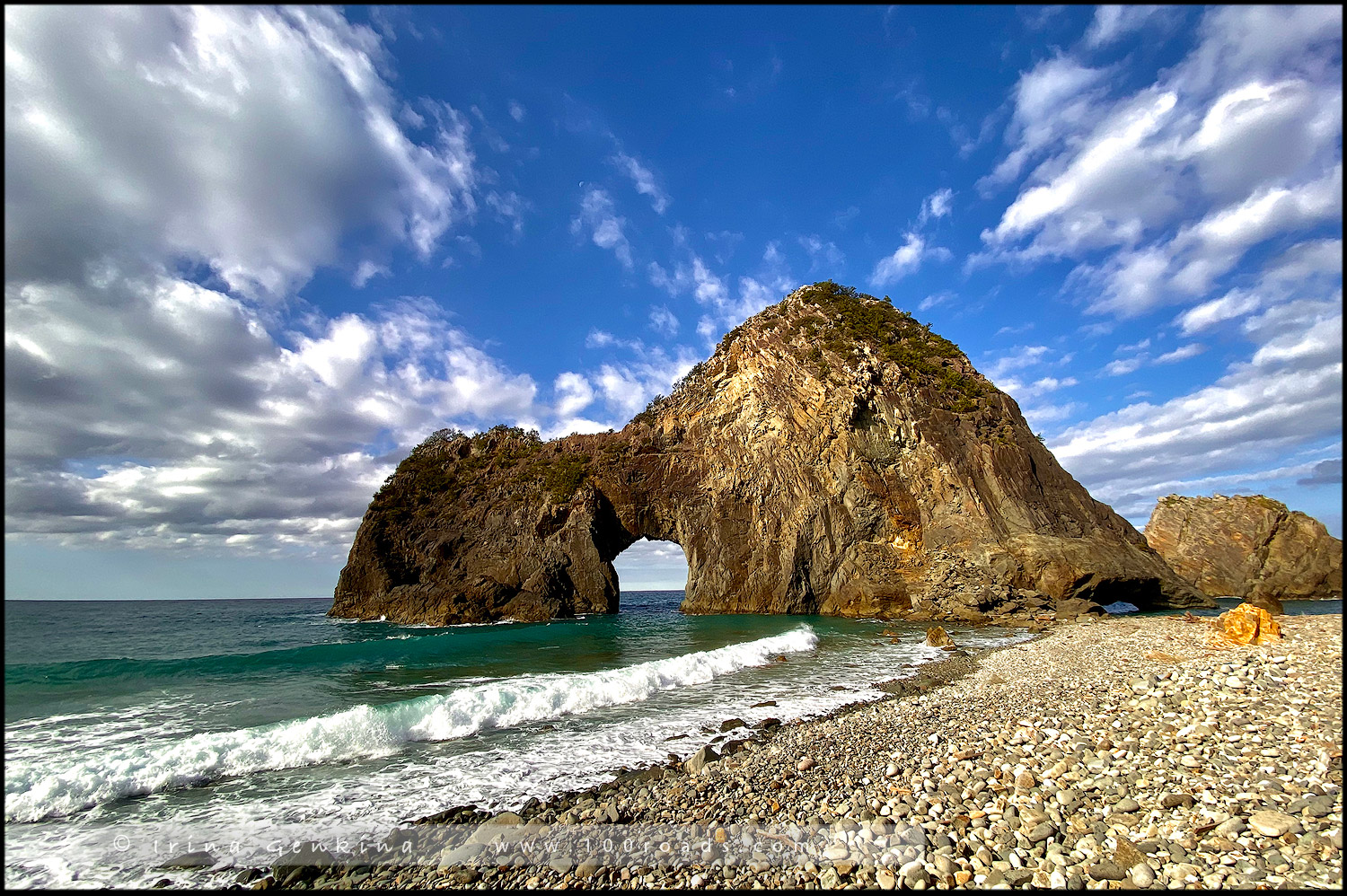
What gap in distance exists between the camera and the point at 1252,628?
12.3 metres

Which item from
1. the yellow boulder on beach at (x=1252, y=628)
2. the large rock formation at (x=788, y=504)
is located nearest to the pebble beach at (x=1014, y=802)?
the yellow boulder on beach at (x=1252, y=628)

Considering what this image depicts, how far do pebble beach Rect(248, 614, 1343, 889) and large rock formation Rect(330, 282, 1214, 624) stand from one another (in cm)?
2421

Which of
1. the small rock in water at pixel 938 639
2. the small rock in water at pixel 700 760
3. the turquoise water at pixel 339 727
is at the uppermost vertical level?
the small rock in water at pixel 700 760

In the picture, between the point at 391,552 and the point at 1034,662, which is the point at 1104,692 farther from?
the point at 391,552

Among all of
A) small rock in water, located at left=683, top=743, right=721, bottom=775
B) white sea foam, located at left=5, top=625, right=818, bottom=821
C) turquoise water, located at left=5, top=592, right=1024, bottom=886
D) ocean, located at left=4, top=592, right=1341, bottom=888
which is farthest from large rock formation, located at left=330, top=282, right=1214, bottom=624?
small rock in water, located at left=683, top=743, right=721, bottom=775

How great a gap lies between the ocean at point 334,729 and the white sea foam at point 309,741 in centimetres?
4

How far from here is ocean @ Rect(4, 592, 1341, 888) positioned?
743 cm

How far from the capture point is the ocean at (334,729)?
743cm

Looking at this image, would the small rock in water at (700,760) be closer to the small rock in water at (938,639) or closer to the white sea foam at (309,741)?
the white sea foam at (309,741)

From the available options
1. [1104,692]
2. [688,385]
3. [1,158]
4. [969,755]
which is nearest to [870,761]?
[969,755]

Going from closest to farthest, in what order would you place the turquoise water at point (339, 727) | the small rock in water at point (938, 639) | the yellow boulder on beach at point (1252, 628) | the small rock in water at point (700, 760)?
the turquoise water at point (339, 727) → the small rock in water at point (700, 760) → the yellow boulder on beach at point (1252, 628) → the small rock in water at point (938, 639)

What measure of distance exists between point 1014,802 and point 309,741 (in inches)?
445

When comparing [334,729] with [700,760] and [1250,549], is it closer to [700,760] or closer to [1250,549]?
[700,760]

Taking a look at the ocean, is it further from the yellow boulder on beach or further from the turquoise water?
the yellow boulder on beach
